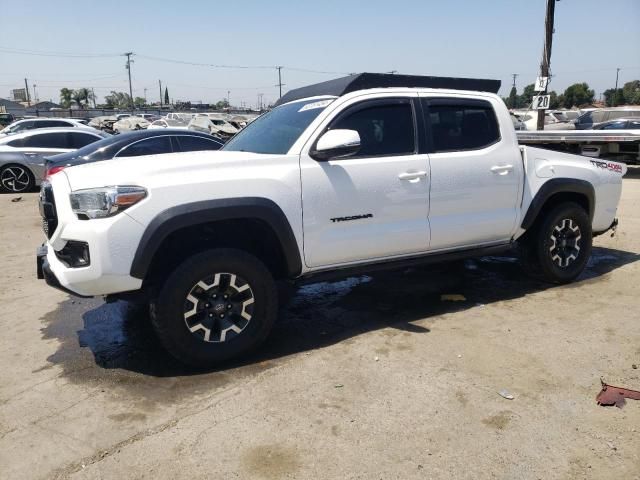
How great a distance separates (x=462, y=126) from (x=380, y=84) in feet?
2.88

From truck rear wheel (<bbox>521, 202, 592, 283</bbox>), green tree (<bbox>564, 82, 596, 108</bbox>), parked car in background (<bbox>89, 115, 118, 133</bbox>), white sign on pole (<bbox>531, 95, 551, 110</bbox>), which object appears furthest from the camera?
green tree (<bbox>564, 82, 596, 108</bbox>)

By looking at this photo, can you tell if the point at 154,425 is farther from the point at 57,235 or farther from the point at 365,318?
the point at 365,318

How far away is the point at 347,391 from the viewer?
3.35m

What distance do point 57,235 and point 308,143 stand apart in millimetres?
1852

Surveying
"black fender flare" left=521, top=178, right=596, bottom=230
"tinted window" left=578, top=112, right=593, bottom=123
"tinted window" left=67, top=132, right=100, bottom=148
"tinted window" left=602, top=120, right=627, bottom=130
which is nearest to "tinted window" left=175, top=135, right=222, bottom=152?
"tinted window" left=67, top=132, right=100, bottom=148

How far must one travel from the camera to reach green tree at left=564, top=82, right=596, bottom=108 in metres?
88.6

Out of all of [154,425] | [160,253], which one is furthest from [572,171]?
[154,425]

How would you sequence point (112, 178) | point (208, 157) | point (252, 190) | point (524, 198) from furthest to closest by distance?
point (524, 198)
point (208, 157)
point (252, 190)
point (112, 178)

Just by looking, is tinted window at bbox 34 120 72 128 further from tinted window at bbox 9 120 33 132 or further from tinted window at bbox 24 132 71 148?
tinted window at bbox 24 132 71 148

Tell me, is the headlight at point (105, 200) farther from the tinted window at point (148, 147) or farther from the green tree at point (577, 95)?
the green tree at point (577, 95)

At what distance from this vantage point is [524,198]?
194 inches

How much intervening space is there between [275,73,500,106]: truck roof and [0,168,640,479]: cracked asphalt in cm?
197

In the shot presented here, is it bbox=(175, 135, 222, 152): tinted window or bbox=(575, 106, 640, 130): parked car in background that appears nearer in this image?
bbox=(175, 135, 222, 152): tinted window

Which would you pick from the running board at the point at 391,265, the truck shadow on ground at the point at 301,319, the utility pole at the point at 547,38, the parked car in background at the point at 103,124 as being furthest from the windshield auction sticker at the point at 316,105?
the parked car in background at the point at 103,124
